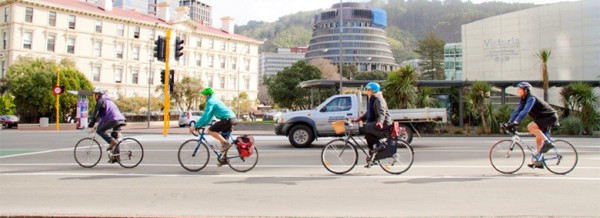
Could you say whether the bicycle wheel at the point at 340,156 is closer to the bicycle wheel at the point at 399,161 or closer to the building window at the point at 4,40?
the bicycle wheel at the point at 399,161

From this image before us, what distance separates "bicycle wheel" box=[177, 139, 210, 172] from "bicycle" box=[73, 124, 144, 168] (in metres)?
1.40

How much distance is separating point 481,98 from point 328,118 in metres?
14.3

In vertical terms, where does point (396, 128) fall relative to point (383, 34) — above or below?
below

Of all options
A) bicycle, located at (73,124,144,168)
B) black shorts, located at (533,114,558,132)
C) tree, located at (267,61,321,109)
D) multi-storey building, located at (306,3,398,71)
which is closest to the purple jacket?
bicycle, located at (73,124,144,168)

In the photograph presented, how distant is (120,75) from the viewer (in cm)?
Answer: 7019

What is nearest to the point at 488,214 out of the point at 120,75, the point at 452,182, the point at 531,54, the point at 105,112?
the point at 452,182

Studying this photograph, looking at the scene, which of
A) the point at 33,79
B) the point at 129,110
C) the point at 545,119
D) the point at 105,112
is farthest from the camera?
the point at 129,110

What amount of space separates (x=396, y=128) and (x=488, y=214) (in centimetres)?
334

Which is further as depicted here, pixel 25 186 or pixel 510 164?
pixel 510 164

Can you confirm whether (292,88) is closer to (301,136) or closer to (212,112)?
(301,136)

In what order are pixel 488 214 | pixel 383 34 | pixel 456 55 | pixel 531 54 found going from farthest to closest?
pixel 383 34
pixel 456 55
pixel 531 54
pixel 488 214

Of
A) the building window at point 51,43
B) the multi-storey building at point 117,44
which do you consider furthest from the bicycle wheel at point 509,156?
the building window at point 51,43

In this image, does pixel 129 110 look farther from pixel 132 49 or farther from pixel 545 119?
pixel 545 119

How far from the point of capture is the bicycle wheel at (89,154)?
10.6 meters
